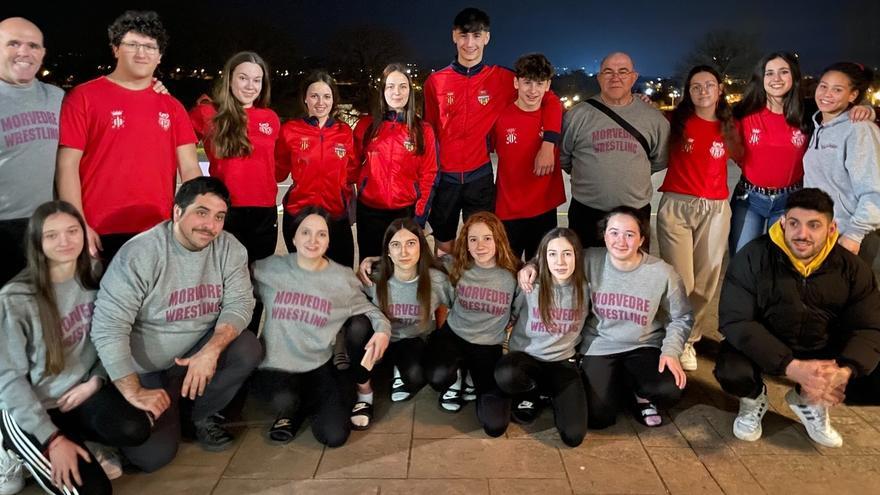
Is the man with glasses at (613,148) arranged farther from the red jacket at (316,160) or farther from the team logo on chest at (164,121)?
the team logo on chest at (164,121)

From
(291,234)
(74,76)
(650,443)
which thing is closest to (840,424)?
(650,443)

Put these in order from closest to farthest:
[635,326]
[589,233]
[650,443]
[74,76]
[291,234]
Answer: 1. [650,443]
2. [635,326]
3. [291,234]
4. [589,233]
5. [74,76]

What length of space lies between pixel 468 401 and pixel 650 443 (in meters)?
1.12

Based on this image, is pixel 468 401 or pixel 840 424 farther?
pixel 468 401

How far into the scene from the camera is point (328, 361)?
405 centimetres

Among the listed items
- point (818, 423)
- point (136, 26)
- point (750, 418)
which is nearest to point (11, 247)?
point (136, 26)

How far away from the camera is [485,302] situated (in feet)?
13.8

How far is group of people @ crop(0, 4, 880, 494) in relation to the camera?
11.1 feet

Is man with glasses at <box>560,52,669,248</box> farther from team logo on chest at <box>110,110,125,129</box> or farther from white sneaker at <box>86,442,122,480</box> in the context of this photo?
white sneaker at <box>86,442,122,480</box>

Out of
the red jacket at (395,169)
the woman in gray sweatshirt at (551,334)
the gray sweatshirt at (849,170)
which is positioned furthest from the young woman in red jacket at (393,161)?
the gray sweatshirt at (849,170)

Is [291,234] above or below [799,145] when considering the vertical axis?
below

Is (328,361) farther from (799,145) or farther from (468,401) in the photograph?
(799,145)

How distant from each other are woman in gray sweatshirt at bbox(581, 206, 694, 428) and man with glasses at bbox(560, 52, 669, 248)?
0.74 m

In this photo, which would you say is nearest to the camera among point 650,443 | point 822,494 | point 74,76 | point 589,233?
point 822,494
